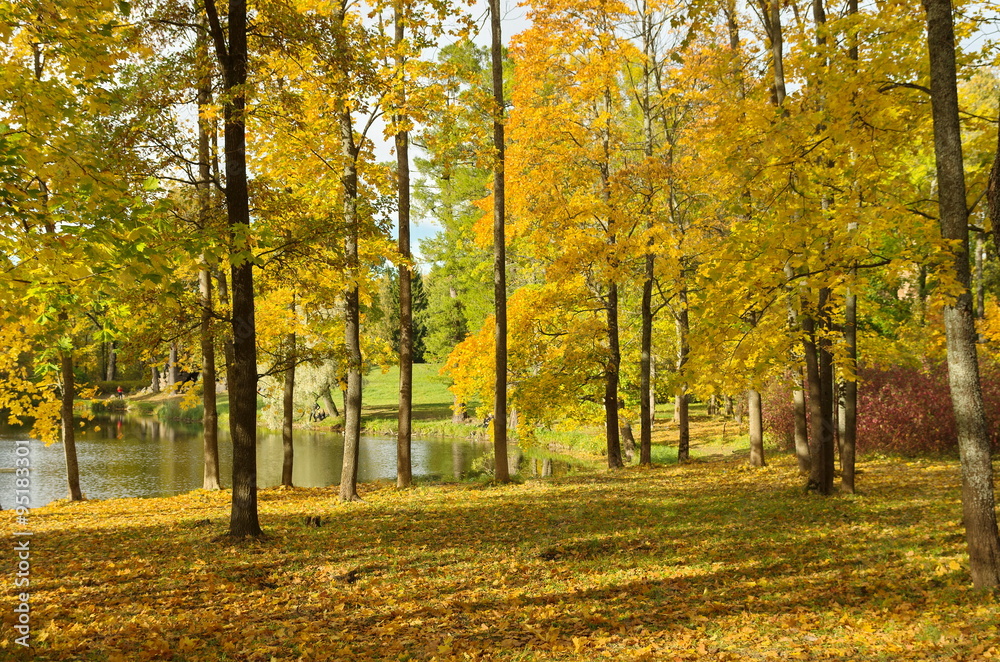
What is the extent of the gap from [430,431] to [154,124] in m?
27.8

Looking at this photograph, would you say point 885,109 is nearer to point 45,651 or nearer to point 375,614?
point 375,614

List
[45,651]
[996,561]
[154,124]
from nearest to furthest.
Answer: [45,651]
[996,561]
[154,124]

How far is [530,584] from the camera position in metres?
6.49

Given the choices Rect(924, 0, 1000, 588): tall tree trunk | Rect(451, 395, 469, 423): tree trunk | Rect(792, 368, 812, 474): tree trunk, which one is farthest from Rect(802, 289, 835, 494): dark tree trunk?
Rect(451, 395, 469, 423): tree trunk

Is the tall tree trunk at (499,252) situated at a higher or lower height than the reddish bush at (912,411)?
higher

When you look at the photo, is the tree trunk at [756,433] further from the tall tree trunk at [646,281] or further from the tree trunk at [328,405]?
the tree trunk at [328,405]

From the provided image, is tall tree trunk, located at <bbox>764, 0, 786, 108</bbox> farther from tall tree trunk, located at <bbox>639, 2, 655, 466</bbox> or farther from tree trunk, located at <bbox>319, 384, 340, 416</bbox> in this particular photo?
tree trunk, located at <bbox>319, 384, 340, 416</bbox>

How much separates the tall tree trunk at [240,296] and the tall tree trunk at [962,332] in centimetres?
735

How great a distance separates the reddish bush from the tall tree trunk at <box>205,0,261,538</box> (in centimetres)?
1442

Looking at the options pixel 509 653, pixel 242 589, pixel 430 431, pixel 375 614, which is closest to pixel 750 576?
pixel 509 653

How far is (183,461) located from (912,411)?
23.3 m

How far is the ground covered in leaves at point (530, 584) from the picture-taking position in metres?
4.88

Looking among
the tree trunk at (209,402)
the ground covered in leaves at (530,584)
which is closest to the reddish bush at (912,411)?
the ground covered in leaves at (530,584)

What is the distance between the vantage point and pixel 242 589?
6.36 m
